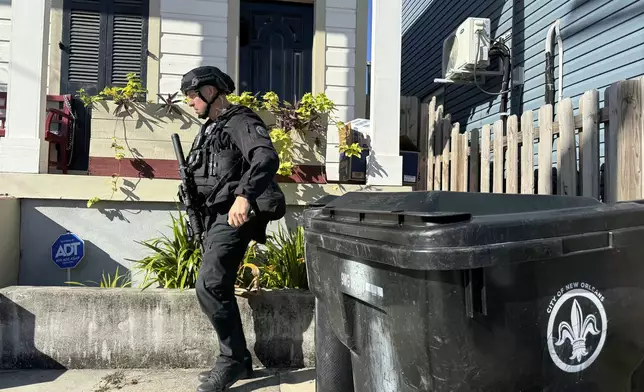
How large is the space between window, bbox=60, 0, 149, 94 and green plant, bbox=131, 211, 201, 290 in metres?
2.97

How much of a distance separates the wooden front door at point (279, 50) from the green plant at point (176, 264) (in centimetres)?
298

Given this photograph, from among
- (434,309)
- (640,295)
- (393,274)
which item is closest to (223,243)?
(393,274)

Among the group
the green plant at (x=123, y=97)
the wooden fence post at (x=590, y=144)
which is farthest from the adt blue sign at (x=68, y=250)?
the wooden fence post at (x=590, y=144)

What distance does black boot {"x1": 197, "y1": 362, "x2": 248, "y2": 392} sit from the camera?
2904 mm

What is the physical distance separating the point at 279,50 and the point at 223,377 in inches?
176

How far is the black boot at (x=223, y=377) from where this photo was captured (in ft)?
9.53

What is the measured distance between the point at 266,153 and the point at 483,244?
1588 millimetres

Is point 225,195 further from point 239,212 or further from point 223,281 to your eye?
point 223,281

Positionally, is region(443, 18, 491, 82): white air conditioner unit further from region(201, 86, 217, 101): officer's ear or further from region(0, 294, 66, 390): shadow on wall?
region(0, 294, 66, 390): shadow on wall

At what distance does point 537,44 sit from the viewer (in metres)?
6.74

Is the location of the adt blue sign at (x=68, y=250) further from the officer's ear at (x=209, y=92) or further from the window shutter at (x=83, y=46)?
the window shutter at (x=83, y=46)

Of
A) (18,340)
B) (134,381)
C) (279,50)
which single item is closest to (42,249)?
(18,340)

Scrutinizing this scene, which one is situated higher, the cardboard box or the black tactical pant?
the cardboard box

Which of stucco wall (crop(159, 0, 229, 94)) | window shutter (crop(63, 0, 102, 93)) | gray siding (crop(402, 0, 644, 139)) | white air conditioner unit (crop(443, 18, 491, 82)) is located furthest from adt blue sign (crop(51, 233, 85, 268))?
white air conditioner unit (crop(443, 18, 491, 82))
